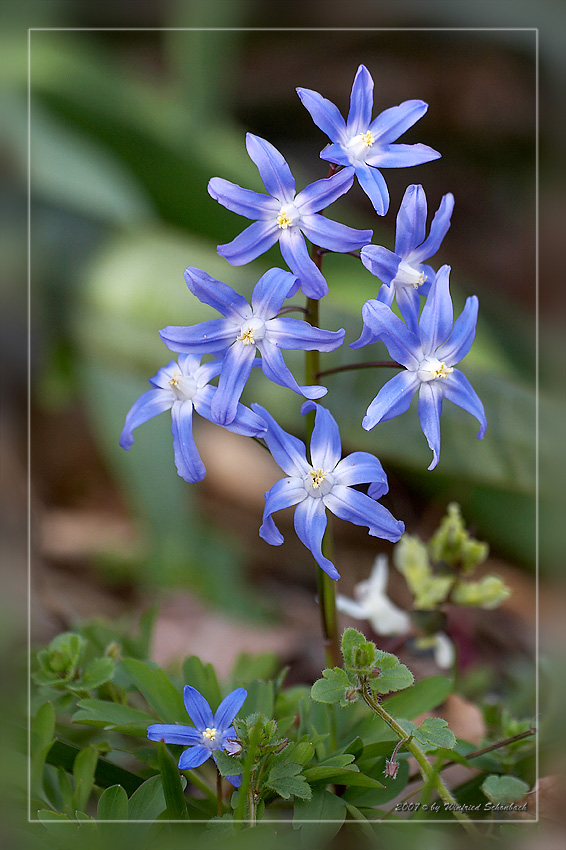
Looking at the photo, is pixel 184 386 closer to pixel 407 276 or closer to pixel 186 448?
pixel 186 448

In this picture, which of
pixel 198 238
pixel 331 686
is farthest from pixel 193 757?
pixel 198 238

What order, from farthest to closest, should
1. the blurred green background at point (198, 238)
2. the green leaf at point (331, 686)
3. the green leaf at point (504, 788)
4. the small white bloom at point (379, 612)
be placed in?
the blurred green background at point (198, 238) < the small white bloom at point (379, 612) < the green leaf at point (504, 788) < the green leaf at point (331, 686)

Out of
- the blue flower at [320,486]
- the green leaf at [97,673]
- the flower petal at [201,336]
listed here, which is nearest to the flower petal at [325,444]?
the blue flower at [320,486]

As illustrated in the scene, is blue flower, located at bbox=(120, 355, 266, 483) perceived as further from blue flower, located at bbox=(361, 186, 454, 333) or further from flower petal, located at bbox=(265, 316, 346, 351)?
blue flower, located at bbox=(361, 186, 454, 333)

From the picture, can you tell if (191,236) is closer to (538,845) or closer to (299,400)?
(299,400)

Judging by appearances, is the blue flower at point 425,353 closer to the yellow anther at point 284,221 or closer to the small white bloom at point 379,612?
the yellow anther at point 284,221

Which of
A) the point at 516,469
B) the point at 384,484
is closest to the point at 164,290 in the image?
the point at 516,469
